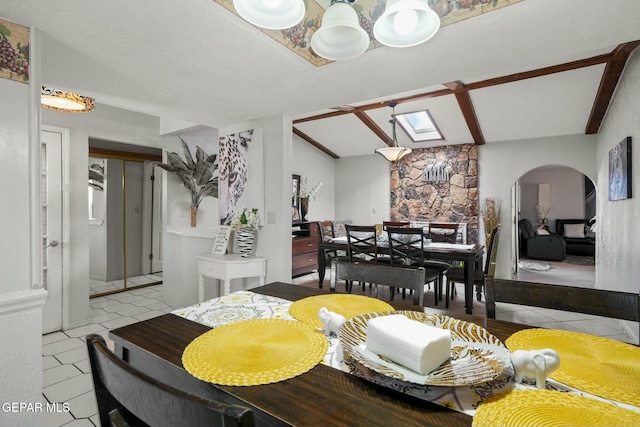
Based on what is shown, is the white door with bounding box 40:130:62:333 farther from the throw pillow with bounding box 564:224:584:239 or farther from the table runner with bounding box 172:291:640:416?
the throw pillow with bounding box 564:224:584:239

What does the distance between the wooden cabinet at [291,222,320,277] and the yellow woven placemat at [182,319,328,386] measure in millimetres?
4039

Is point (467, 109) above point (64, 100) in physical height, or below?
above

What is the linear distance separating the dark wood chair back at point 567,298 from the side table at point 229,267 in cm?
202

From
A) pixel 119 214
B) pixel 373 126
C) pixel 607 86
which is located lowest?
pixel 119 214

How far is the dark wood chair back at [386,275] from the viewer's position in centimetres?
149

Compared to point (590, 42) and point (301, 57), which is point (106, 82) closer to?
point (301, 57)

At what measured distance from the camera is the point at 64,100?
2.45 m

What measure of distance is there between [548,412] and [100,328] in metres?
3.65

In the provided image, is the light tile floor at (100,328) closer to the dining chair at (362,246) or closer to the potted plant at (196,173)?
the dining chair at (362,246)

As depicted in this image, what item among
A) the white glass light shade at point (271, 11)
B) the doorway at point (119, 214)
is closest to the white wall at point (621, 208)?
the white glass light shade at point (271, 11)

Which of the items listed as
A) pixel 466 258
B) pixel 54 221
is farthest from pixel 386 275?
pixel 54 221

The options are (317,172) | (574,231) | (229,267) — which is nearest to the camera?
(229,267)

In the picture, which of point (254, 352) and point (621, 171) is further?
point (621, 171)

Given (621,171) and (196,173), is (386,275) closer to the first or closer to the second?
(621,171)
